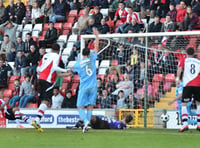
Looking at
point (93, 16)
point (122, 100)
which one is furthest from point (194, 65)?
point (93, 16)

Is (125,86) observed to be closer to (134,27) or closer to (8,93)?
(134,27)

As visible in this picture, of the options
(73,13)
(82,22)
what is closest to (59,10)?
(73,13)

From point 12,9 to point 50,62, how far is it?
42.2 ft

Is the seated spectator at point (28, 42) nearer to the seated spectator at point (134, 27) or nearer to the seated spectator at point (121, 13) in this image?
the seated spectator at point (121, 13)

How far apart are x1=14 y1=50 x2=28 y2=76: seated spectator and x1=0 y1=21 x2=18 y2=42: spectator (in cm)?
234

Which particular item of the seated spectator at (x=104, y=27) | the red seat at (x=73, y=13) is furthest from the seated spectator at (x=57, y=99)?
the red seat at (x=73, y=13)

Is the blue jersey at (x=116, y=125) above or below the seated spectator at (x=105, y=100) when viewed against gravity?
below

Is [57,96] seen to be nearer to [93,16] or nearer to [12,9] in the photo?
[93,16]

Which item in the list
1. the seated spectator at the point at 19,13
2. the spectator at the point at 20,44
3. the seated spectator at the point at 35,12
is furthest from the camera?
the seated spectator at the point at 19,13

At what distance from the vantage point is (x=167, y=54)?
19547 millimetres

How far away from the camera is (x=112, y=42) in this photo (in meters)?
20.7

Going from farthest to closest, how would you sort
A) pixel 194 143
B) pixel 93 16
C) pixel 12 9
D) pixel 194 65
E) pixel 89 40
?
1. pixel 12 9
2. pixel 93 16
3. pixel 89 40
4. pixel 194 65
5. pixel 194 143

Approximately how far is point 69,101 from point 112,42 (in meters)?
2.43

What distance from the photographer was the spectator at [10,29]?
2652cm
